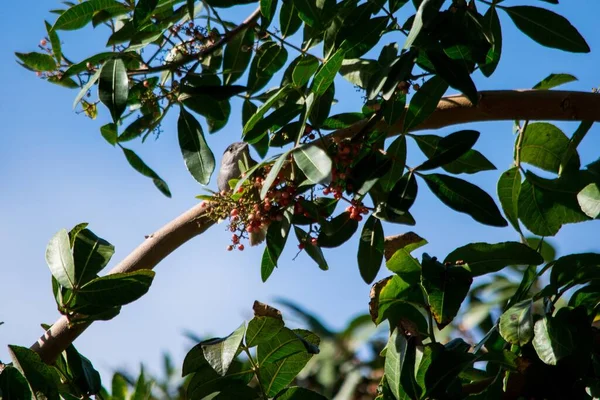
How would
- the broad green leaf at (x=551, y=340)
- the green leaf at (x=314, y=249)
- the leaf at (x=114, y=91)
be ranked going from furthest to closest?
1. the green leaf at (x=314, y=249)
2. the leaf at (x=114, y=91)
3. the broad green leaf at (x=551, y=340)

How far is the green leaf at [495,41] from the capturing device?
4.73ft

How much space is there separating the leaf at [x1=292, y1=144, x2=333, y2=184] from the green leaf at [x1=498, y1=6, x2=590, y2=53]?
49 centimetres

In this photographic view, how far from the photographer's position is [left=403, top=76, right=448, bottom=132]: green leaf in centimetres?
134

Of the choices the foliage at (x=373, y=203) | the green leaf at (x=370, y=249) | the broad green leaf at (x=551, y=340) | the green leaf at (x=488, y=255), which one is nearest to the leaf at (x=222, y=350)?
the foliage at (x=373, y=203)

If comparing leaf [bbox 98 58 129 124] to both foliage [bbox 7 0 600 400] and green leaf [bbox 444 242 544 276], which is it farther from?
green leaf [bbox 444 242 544 276]

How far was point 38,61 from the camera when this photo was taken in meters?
1.68

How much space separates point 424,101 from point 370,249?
0.31m

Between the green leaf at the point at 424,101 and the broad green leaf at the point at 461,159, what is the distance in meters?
0.07

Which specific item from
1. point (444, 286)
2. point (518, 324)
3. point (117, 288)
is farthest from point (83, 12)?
point (518, 324)

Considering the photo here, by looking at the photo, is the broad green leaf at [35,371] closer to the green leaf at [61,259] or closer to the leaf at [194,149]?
the green leaf at [61,259]

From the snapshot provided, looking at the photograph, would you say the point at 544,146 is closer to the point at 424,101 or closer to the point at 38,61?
the point at 424,101

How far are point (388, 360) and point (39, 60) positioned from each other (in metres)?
0.97

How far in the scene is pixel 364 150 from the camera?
56.1 inches

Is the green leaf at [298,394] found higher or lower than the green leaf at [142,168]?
lower
